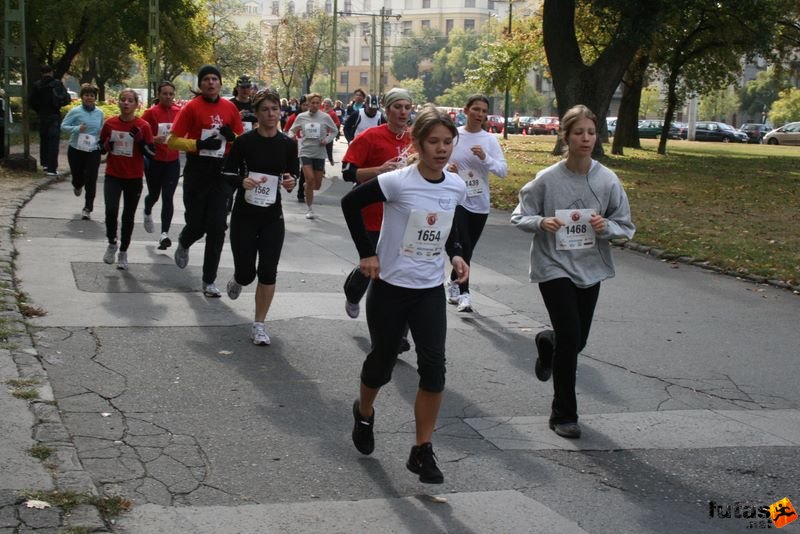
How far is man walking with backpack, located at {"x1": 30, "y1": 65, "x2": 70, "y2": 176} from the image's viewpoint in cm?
2173

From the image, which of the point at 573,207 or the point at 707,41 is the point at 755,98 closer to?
the point at 707,41

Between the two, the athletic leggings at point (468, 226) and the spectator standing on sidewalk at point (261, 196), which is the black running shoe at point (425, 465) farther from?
the athletic leggings at point (468, 226)

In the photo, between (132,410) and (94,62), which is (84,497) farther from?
(94,62)

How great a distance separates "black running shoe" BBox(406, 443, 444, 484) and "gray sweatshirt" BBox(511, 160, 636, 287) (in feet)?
4.79

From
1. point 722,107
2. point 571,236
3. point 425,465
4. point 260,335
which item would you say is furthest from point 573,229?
point 722,107

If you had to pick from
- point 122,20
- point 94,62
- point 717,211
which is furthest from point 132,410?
point 94,62

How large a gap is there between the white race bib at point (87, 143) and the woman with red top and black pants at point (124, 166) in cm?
365

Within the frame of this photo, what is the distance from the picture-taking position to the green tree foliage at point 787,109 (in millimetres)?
85938

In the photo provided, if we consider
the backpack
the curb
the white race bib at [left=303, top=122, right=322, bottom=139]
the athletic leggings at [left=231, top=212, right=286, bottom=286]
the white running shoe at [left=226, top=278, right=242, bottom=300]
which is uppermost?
the backpack

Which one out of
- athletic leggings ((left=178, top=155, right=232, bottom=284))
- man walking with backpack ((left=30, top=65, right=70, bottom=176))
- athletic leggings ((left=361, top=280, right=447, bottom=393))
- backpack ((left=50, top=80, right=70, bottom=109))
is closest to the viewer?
athletic leggings ((left=361, top=280, right=447, bottom=393))

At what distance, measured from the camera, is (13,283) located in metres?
9.80

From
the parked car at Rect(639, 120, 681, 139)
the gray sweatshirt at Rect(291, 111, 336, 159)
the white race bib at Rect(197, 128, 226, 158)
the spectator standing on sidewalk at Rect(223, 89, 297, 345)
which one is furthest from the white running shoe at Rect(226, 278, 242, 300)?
the parked car at Rect(639, 120, 681, 139)

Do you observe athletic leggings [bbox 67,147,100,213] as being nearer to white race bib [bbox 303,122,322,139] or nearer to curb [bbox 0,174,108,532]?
white race bib [bbox 303,122,322,139]

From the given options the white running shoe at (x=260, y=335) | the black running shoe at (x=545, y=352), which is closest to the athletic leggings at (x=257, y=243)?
the white running shoe at (x=260, y=335)
